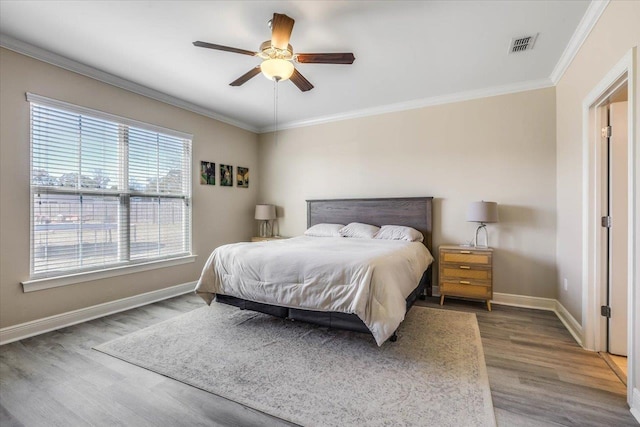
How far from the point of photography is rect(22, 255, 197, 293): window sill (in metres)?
2.81

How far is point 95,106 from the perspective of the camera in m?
3.28

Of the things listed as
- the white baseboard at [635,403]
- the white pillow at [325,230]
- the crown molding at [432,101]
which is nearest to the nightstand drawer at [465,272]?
the white pillow at [325,230]

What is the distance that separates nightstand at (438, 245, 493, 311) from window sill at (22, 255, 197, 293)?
3643mm

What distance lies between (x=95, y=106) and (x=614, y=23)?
4798 mm

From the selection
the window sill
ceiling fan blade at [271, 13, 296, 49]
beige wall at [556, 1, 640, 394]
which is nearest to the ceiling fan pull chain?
ceiling fan blade at [271, 13, 296, 49]

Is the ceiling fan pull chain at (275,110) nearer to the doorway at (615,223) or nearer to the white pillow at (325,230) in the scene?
the white pillow at (325,230)

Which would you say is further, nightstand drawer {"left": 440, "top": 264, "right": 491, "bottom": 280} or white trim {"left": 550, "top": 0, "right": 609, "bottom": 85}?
nightstand drawer {"left": 440, "top": 264, "right": 491, "bottom": 280}

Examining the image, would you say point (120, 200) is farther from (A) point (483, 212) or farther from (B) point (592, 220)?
(B) point (592, 220)

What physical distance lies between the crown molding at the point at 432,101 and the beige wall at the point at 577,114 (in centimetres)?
31

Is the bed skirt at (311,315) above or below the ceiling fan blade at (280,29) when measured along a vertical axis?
below

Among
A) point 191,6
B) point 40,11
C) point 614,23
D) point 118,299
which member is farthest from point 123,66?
point 614,23

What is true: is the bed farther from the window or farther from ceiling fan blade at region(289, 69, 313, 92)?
ceiling fan blade at region(289, 69, 313, 92)

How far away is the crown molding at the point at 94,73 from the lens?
2.70m

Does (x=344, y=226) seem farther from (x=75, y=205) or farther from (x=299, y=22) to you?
(x=75, y=205)
